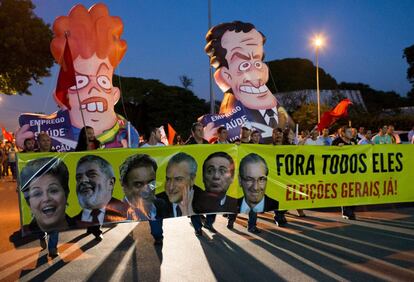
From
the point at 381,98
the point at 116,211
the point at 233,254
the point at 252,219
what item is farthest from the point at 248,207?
the point at 381,98

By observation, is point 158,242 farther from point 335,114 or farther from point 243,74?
point 243,74

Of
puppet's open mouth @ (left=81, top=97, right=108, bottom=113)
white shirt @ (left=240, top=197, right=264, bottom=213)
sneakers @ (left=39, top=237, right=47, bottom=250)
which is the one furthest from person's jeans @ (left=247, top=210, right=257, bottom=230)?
puppet's open mouth @ (left=81, top=97, right=108, bottom=113)

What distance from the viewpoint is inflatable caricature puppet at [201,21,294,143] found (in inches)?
545

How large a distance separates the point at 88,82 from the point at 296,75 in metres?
84.7

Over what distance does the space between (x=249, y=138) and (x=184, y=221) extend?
2021mm

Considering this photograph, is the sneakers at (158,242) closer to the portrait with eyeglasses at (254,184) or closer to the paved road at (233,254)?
the paved road at (233,254)

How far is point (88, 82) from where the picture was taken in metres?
13.2

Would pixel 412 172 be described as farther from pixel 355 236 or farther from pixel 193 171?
pixel 193 171

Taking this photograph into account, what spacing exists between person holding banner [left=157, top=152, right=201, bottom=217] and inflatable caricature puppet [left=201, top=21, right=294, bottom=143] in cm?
660

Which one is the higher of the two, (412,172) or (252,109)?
(252,109)

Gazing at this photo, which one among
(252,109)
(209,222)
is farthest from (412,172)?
(252,109)

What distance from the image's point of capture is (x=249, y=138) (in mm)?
8672

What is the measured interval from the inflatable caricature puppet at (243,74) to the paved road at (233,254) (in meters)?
5.82

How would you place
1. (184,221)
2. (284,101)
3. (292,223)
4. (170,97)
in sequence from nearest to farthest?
(292,223), (184,221), (284,101), (170,97)
